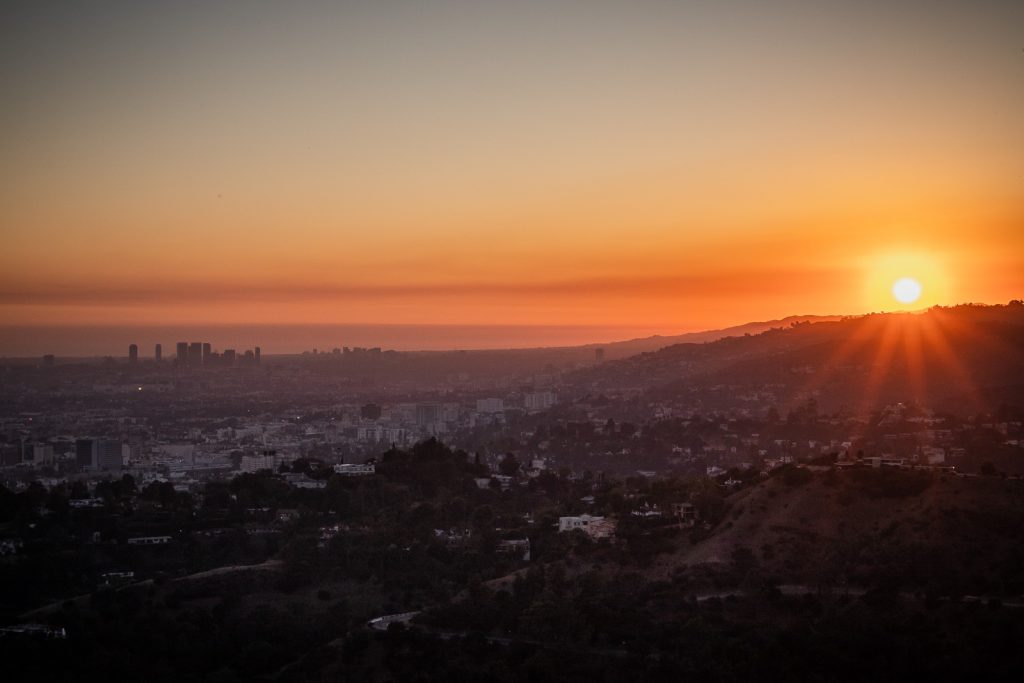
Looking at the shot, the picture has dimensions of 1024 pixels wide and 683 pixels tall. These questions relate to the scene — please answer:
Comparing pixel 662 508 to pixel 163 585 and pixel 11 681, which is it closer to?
pixel 163 585

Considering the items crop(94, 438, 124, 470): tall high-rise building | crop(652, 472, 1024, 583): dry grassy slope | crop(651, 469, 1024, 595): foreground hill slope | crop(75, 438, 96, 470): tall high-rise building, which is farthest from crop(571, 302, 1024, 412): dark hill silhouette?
crop(75, 438, 96, 470): tall high-rise building

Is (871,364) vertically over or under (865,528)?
over

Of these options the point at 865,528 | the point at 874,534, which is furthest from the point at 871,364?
the point at 874,534

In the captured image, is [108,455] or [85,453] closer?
[85,453]

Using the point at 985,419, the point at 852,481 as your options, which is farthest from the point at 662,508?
the point at 985,419

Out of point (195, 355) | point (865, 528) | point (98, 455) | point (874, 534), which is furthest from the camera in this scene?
point (195, 355)

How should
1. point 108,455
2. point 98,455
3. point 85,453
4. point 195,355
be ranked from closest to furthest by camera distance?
point 85,453, point 98,455, point 108,455, point 195,355

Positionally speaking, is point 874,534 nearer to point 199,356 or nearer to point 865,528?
point 865,528
